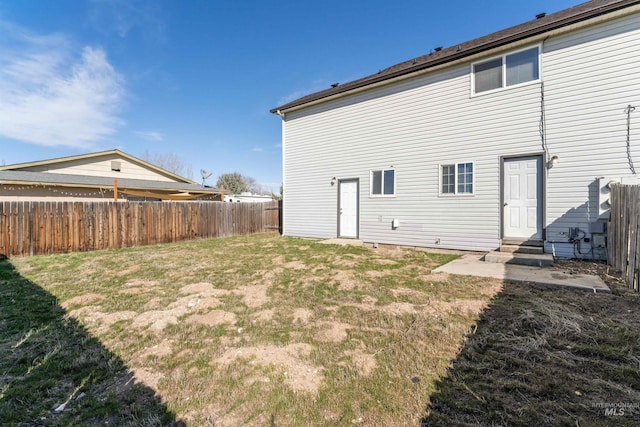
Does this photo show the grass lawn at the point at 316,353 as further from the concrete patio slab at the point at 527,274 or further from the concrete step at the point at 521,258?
the concrete step at the point at 521,258

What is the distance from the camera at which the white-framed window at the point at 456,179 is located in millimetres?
7391

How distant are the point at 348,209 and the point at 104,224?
26.8 ft

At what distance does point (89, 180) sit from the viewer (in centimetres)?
1292

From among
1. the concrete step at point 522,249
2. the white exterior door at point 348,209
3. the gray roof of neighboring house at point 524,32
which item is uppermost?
the gray roof of neighboring house at point 524,32

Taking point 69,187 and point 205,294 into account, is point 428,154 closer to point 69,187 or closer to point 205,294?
point 205,294

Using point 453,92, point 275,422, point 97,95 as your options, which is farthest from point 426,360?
point 97,95

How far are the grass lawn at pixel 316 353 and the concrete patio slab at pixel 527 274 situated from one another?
38 cm

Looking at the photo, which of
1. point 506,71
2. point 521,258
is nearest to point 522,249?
point 521,258

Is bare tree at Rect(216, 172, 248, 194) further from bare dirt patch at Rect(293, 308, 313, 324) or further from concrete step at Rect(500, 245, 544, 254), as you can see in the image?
bare dirt patch at Rect(293, 308, 313, 324)

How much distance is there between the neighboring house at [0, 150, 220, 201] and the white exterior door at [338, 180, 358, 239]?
27.6ft

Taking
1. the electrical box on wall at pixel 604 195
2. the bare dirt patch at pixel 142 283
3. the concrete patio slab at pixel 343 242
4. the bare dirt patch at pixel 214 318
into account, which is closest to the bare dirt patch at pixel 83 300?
the bare dirt patch at pixel 142 283

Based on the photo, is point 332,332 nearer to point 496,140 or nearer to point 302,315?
point 302,315

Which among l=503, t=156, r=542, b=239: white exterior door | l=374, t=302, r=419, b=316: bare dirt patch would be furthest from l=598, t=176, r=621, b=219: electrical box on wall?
l=374, t=302, r=419, b=316: bare dirt patch

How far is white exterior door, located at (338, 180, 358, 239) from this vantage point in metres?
9.70
